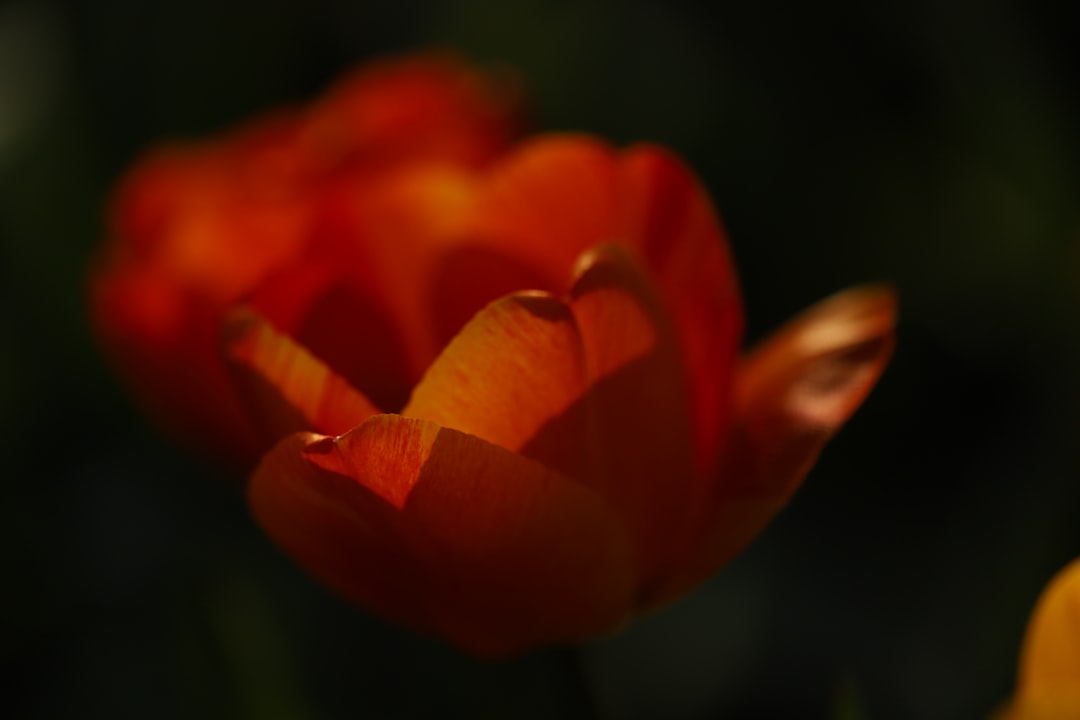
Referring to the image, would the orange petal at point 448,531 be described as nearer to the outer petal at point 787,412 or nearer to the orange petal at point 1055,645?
the outer petal at point 787,412

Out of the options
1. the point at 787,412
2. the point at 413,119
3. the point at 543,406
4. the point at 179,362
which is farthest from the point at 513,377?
the point at 413,119

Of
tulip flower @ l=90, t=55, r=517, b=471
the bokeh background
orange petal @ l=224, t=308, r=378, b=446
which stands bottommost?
the bokeh background

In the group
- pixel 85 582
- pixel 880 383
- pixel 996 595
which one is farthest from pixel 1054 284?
pixel 85 582

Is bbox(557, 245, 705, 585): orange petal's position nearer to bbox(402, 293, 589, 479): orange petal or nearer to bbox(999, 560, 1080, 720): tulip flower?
bbox(402, 293, 589, 479): orange petal

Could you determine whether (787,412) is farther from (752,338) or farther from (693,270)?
(752,338)

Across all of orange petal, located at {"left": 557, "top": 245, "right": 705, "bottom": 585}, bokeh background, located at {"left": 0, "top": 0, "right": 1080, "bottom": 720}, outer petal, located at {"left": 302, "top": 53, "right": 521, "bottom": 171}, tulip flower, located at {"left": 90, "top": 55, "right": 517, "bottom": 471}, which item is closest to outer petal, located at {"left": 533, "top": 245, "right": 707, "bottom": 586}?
orange petal, located at {"left": 557, "top": 245, "right": 705, "bottom": 585}

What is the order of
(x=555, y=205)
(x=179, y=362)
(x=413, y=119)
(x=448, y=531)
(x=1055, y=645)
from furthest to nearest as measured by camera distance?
(x=413, y=119) → (x=179, y=362) → (x=555, y=205) → (x=448, y=531) → (x=1055, y=645)

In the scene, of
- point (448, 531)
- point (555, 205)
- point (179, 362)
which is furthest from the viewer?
point (179, 362)

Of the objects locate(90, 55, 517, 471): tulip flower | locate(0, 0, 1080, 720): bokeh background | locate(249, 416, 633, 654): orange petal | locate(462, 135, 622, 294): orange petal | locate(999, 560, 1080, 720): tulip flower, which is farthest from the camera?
locate(0, 0, 1080, 720): bokeh background

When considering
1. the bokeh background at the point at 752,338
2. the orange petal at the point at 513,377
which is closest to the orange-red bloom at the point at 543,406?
the orange petal at the point at 513,377
